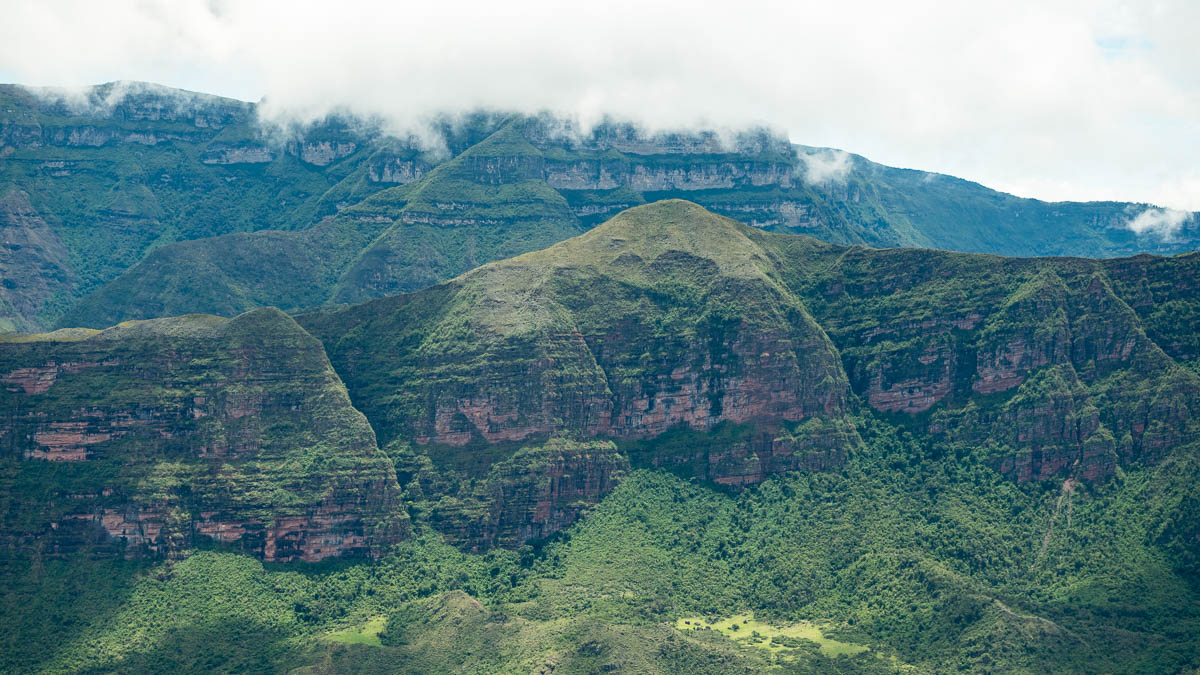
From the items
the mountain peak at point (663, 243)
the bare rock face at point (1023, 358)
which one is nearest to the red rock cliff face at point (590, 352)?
the mountain peak at point (663, 243)

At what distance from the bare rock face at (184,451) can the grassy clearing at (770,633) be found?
31052 millimetres

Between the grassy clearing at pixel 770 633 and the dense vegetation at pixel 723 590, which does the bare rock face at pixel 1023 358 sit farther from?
the grassy clearing at pixel 770 633

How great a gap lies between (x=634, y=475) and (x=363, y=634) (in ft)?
108

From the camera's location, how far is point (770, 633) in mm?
144375

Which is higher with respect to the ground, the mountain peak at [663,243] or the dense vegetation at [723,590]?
the mountain peak at [663,243]

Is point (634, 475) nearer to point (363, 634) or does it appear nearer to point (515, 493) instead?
point (515, 493)

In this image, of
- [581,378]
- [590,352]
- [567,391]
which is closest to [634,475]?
[567,391]

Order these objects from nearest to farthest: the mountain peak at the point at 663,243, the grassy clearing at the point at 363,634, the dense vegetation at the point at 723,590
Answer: the dense vegetation at the point at 723,590
the grassy clearing at the point at 363,634
the mountain peak at the point at 663,243

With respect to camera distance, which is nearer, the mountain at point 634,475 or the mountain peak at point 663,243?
the mountain at point 634,475

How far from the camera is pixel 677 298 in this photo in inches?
6890

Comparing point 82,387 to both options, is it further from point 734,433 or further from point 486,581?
point 734,433

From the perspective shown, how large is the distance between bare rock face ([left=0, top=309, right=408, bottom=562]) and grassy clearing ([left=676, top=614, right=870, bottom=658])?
31052 mm

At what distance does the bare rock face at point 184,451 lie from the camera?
147625 mm

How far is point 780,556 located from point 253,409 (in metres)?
51.0
